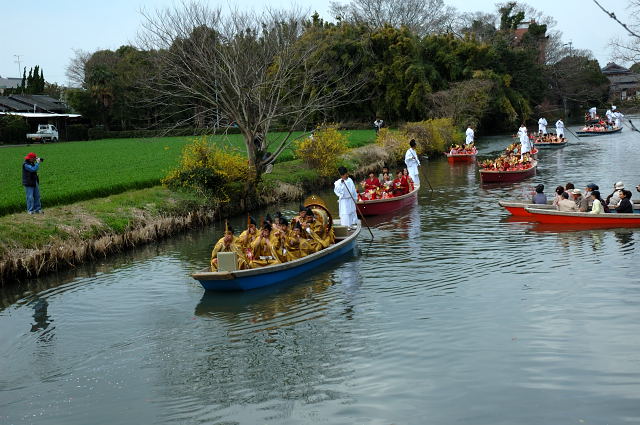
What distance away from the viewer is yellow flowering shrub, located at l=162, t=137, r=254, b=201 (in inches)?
972

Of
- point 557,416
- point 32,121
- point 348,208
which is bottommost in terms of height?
point 557,416

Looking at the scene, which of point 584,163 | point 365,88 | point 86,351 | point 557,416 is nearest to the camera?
point 557,416

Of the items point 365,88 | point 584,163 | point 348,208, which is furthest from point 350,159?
point 365,88

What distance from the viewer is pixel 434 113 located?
56000 millimetres

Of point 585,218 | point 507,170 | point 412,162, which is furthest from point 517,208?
point 507,170

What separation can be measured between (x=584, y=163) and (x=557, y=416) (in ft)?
98.9

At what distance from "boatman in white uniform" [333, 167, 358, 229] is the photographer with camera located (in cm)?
861

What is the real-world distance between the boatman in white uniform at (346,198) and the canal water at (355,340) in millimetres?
1308

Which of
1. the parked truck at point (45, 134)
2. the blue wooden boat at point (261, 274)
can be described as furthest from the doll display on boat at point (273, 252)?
the parked truck at point (45, 134)

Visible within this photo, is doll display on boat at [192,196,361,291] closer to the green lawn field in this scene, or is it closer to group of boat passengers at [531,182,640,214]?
group of boat passengers at [531,182,640,214]

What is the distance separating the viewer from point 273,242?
15.8 meters

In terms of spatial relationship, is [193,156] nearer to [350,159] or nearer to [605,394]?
[350,159]

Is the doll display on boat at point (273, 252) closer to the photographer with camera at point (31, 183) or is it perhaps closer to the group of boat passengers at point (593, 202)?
the group of boat passengers at point (593, 202)

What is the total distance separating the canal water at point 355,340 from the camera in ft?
30.6
